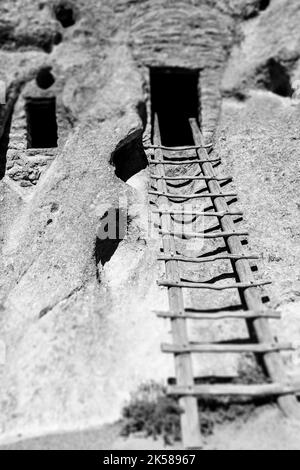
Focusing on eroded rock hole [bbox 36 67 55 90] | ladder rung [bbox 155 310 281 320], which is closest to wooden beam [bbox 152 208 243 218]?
ladder rung [bbox 155 310 281 320]

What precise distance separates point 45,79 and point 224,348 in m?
7.21

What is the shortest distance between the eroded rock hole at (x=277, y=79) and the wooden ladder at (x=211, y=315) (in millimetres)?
2726

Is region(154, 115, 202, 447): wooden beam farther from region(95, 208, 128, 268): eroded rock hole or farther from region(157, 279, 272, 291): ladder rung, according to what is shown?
region(95, 208, 128, 268): eroded rock hole

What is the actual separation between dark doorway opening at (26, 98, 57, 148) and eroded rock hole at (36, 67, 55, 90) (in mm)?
369

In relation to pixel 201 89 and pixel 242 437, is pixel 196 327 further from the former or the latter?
pixel 201 89

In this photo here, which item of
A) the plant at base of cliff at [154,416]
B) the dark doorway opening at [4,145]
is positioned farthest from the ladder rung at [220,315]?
the dark doorway opening at [4,145]

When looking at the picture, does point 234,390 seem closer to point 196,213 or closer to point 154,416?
point 154,416

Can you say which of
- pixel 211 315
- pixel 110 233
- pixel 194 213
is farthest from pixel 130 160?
pixel 211 315

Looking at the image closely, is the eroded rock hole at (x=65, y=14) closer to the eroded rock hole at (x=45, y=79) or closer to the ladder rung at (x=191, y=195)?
the eroded rock hole at (x=45, y=79)

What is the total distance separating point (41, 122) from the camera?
11.0m

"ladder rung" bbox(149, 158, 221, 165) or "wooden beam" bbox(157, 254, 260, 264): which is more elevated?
"ladder rung" bbox(149, 158, 221, 165)

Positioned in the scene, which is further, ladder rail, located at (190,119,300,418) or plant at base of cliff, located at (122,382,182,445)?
ladder rail, located at (190,119,300,418)

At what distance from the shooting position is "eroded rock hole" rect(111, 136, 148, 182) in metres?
8.52

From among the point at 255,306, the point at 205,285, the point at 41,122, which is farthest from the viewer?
the point at 41,122
